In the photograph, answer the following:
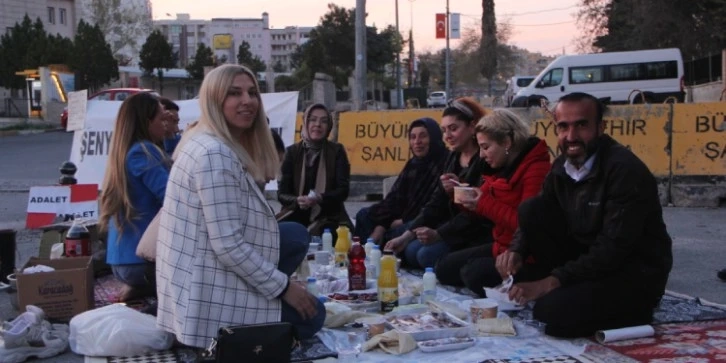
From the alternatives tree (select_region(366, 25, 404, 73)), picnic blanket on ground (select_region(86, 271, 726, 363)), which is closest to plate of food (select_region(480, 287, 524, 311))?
picnic blanket on ground (select_region(86, 271, 726, 363))

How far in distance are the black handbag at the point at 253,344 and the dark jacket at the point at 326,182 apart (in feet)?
12.7

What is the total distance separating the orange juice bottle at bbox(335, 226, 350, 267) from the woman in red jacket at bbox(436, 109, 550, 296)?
1.31 metres

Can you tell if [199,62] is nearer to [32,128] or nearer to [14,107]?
[14,107]

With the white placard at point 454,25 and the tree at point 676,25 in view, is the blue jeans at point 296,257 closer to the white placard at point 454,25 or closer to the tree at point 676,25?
the tree at point 676,25

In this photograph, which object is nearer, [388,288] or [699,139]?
[388,288]

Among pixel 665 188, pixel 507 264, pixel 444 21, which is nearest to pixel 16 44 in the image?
pixel 444 21

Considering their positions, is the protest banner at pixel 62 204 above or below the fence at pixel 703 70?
below

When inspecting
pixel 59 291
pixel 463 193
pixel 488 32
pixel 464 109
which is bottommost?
pixel 59 291

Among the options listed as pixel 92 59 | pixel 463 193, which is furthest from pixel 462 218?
pixel 92 59

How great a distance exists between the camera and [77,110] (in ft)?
39.7

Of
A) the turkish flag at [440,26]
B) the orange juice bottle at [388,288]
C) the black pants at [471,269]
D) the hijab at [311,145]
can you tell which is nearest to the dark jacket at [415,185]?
the hijab at [311,145]

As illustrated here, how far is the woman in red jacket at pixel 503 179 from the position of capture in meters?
5.82

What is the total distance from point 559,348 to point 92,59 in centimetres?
4337

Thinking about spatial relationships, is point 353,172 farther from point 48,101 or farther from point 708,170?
point 48,101
